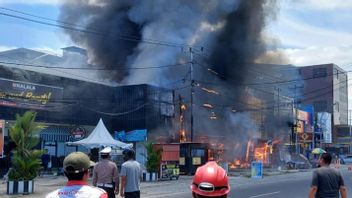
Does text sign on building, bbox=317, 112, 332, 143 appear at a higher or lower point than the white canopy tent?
higher

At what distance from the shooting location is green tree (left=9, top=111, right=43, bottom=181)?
17.3 m

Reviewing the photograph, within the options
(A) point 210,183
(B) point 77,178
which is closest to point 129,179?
(B) point 77,178

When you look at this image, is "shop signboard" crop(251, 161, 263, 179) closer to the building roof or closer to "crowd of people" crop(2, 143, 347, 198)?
"crowd of people" crop(2, 143, 347, 198)

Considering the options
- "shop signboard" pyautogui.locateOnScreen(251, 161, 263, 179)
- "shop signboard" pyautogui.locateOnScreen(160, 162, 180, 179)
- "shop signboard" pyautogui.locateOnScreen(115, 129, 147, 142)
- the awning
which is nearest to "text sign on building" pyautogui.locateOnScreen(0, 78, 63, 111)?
the awning

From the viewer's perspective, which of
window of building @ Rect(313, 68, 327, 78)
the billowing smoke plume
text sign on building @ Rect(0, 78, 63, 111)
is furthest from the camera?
window of building @ Rect(313, 68, 327, 78)

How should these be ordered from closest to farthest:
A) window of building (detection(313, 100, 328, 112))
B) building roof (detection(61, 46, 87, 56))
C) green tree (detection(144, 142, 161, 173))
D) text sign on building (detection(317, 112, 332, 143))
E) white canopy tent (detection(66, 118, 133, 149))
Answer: white canopy tent (detection(66, 118, 133, 149)) < green tree (detection(144, 142, 161, 173)) < building roof (detection(61, 46, 87, 56)) < text sign on building (detection(317, 112, 332, 143)) < window of building (detection(313, 100, 328, 112))

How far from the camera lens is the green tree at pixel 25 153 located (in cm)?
A: 1733

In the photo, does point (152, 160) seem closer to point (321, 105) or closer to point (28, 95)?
point (28, 95)

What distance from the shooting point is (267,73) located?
55250mm

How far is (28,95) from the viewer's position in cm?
2855

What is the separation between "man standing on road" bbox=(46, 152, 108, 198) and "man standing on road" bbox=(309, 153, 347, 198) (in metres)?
4.12

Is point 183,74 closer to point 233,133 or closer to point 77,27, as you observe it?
point 233,133

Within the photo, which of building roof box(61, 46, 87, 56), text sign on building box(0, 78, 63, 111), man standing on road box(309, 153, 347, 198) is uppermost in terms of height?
building roof box(61, 46, 87, 56)

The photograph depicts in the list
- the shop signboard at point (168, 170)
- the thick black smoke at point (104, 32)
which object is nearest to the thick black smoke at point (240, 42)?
the thick black smoke at point (104, 32)
